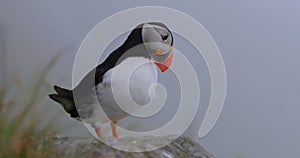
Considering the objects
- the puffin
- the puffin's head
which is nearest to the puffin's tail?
the puffin

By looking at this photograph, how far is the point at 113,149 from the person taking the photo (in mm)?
788

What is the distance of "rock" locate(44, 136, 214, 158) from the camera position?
73 centimetres

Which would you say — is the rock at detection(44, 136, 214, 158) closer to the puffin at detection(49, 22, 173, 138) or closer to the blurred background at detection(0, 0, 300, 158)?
the puffin at detection(49, 22, 173, 138)

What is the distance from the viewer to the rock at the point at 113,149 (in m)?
0.73

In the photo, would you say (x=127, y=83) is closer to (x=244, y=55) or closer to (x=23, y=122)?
(x=23, y=122)

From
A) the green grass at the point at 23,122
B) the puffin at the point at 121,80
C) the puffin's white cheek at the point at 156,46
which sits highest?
the puffin's white cheek at the point at 156,46

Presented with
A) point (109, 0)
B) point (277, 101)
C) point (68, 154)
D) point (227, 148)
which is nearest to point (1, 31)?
point (109, 0)

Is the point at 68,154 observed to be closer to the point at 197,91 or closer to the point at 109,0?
the point at 197,91

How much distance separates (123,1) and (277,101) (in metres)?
0.55

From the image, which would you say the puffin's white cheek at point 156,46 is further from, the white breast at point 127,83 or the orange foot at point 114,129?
the orange foot at point 114,129

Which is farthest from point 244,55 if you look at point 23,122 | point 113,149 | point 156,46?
point 23,122

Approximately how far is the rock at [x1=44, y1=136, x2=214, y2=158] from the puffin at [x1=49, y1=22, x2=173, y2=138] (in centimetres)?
6

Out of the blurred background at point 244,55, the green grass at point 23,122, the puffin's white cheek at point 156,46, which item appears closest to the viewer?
the green grass at point 23,122

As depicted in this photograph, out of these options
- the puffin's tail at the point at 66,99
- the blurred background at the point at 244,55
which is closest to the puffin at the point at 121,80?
the puffin's tail at the point at 66,99
